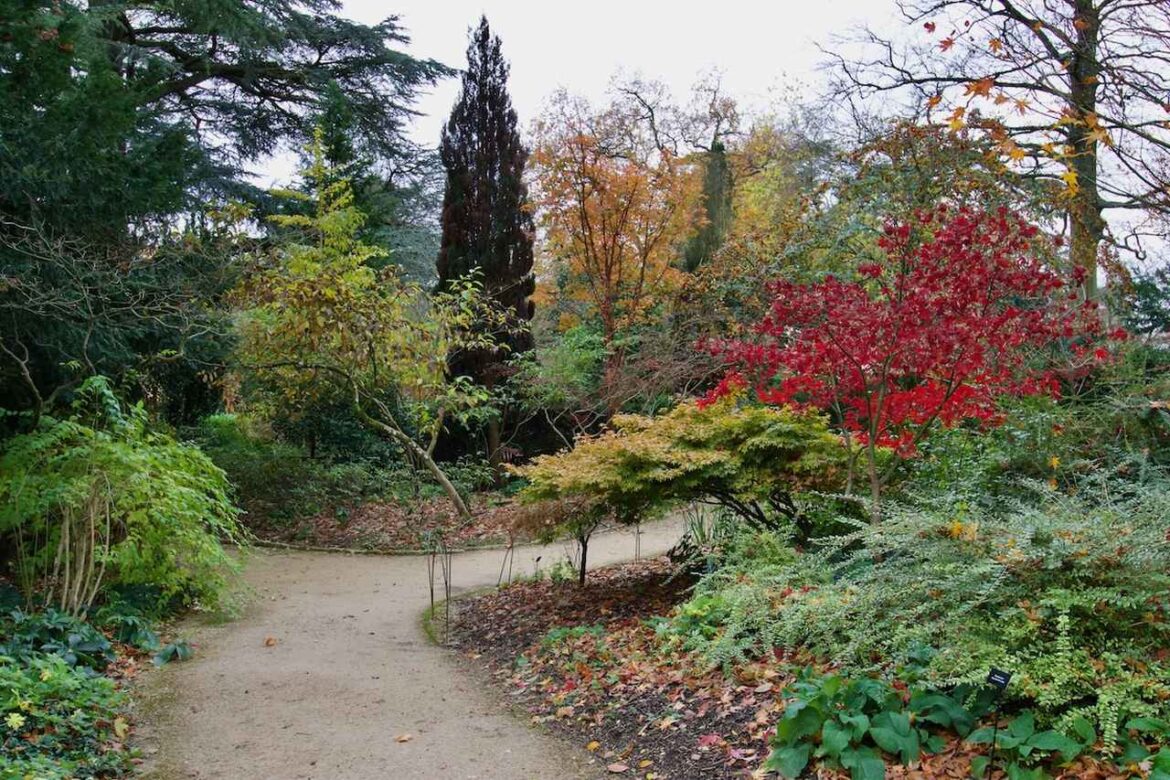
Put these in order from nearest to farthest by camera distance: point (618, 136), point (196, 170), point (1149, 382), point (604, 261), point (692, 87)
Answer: point (1149, 382) → point (196, 170) → point (604, 261) → point (618, 136) → point (692, 87)

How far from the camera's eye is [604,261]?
16.3 meters

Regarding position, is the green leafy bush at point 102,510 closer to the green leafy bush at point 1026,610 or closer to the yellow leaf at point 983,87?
the green leafy bush at point 1026,610

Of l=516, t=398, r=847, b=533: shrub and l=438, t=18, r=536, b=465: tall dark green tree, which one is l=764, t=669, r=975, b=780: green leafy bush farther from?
l=438, t=18, r=536, b=465: tall dark green tree

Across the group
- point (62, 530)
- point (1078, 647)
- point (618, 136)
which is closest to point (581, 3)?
point (62, 530)

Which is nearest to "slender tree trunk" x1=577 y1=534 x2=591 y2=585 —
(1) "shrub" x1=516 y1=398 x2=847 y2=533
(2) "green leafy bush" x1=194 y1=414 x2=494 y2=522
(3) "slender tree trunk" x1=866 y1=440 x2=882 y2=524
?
(1) "shrub" x1=516 y1=398 x2=847 y2=533

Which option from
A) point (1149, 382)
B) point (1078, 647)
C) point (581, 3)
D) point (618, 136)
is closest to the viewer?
point (1078, 647)

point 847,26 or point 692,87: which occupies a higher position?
point 692,87

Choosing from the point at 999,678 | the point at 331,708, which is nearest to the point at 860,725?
the point at 999,678

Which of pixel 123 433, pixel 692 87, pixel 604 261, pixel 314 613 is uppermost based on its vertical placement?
pixel 692 87

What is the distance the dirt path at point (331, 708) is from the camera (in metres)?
3.94

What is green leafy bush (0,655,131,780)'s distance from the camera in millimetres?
3559

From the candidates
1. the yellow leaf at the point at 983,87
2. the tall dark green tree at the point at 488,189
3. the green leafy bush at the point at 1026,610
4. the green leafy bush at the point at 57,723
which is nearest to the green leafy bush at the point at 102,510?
→ the green leafy bush at the point at 57,723

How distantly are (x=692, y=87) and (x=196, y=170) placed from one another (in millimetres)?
14894

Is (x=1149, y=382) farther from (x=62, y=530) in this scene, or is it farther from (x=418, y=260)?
(x=418, y=260)
